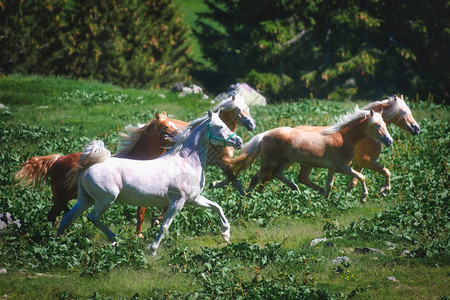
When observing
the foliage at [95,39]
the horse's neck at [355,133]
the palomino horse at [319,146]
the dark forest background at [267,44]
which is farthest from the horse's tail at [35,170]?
the foliage at [95,39]

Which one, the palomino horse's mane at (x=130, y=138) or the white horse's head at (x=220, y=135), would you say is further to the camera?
the palomino horse's mane at (x=130, y=138)

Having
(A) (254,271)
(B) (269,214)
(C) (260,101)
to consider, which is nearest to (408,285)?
(A) (254,271)

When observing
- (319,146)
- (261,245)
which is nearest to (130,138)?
(261,245)

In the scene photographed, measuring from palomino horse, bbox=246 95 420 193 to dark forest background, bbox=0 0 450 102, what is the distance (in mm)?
18059

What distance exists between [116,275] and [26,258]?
1349 millimetres

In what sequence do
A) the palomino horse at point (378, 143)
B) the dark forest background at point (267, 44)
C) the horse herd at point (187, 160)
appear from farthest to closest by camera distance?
the dark forest background at point (267, 44)
the palomino horse at point (378, 143)
the horse herd at point (187, 160)

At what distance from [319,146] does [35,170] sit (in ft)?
18.8

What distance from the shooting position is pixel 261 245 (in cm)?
966

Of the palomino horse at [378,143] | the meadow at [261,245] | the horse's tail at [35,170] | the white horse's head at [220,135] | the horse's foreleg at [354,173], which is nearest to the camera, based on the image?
the meadow at [261,245]

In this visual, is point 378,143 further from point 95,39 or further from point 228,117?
point 95,39

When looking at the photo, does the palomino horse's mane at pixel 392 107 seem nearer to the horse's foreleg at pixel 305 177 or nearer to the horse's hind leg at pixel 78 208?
the horse's foreleg at pixel 305 177

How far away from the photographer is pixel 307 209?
11.3 meters

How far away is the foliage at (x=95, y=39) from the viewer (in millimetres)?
31500

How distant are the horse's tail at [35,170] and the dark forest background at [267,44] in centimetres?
2211
